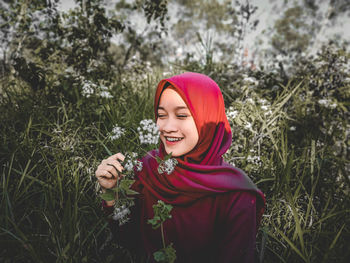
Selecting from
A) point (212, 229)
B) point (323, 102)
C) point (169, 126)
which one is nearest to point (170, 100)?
point (169, 126)

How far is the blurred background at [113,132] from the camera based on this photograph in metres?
1.31

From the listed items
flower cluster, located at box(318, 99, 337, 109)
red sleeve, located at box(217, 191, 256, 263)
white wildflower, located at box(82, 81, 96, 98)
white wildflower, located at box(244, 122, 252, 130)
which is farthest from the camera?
flower cluster, located at box(318, 99, 337, 109)

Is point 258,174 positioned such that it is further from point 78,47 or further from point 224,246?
point 78,47

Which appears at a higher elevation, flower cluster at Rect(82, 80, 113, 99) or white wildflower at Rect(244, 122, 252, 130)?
flower cluster at Rect(82, 80, 113, 99)

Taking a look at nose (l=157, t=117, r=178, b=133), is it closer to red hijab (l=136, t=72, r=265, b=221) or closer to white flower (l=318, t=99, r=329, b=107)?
red hijab (l=136, t=72, r=265, b=221)

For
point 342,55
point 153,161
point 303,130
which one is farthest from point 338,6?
point 153,161

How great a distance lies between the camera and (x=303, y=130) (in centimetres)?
270

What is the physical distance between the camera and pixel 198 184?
106cm

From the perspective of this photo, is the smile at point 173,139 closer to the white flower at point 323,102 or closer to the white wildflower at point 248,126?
the white wildflower at point 248,126

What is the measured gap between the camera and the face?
45.1 inches

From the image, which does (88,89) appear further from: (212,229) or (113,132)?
(212,229)

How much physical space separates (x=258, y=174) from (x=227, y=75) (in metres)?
1.80

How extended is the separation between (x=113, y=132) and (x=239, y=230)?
78 cm

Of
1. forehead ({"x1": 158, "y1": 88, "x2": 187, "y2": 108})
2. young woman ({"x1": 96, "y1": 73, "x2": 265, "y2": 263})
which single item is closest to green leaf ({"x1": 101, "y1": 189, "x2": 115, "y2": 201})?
young woman ({"x1": 96, "y1": 73, "x2": 265, "y2": 263})
